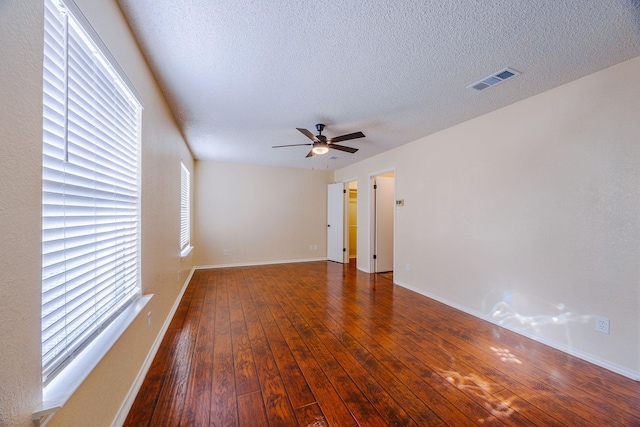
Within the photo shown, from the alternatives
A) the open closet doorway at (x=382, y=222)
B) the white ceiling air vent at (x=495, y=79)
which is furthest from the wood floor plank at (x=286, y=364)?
the white ceiling air vent at (x=495, y=79)

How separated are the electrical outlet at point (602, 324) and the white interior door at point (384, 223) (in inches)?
128

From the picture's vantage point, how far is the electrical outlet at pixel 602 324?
2000mm

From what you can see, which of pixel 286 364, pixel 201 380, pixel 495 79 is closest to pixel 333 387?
pixel 286 364

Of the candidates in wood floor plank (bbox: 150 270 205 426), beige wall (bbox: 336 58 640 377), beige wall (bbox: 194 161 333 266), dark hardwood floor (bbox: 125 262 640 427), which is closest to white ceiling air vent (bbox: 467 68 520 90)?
beige wall (bbox: 336 58 640 377)

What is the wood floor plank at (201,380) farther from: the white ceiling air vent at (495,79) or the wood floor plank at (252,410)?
the white ceiling air vent at (495,79)

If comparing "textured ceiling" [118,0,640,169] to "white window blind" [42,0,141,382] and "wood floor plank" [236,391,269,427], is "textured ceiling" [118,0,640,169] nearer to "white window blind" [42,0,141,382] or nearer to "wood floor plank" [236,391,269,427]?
"white window blind" [42,0,141,382]

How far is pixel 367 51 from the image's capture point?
1835 millimetres

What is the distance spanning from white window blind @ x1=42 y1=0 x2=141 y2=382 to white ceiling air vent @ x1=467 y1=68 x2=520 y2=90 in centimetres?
272

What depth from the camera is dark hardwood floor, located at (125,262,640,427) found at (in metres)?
1.51

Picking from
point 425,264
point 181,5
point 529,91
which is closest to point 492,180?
point 529,91

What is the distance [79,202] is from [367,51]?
1.96 meters

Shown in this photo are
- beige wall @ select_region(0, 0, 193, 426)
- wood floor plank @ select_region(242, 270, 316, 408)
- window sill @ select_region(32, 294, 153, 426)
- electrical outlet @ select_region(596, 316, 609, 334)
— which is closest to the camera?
beige wall @ select_region(0, 0, 193, 426)

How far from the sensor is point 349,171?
19.2 feet

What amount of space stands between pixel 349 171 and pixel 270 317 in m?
3.89
